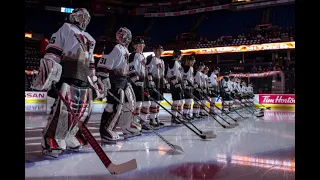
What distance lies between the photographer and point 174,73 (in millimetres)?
7332

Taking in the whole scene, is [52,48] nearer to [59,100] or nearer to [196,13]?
[59,100]

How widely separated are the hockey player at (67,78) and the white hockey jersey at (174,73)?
4.02 metres

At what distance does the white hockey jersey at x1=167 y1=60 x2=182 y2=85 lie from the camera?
7283 millimetres

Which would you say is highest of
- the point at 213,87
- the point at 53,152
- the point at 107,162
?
the point at 213,87

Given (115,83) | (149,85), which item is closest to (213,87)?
Answer: (149,85)

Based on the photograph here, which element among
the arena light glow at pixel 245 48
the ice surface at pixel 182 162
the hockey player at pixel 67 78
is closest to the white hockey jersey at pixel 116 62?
the hockey player at pixel 67 78

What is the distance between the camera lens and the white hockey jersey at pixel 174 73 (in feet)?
23.9

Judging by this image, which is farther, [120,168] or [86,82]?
[86,82]

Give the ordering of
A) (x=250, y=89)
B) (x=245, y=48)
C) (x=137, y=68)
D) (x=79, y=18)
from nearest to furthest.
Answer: (x=79, y=18)
(x=137, y=68)
(x=250, y=89)
(x=245, y=48)

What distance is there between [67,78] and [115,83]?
4.05 feet

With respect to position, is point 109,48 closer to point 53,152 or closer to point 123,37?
point 123,37

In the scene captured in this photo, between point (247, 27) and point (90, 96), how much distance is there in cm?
2240

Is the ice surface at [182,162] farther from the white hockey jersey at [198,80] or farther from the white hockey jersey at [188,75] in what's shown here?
the white hockey jersey at [198,80]
